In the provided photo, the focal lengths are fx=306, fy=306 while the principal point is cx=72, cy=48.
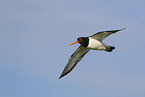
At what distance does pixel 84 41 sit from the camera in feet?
85.4

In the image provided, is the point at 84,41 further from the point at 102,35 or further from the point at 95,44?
the point at 102,35

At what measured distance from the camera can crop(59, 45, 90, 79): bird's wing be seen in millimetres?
27703

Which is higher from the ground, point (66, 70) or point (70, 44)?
point (70, 44)

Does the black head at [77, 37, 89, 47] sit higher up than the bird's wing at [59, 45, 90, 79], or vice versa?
the black head at [77, 37, 89, 47]

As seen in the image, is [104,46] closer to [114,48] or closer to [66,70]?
[114,48]

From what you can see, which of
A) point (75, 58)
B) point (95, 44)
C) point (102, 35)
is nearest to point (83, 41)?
point (95, 44)

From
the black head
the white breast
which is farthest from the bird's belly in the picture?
the black head

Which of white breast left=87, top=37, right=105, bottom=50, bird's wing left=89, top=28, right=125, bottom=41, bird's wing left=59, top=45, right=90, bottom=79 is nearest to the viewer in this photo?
bird's wing left=89, top=28, right=125, bottom=41

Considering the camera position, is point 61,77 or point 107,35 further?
point 61,77

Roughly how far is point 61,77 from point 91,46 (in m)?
4.05

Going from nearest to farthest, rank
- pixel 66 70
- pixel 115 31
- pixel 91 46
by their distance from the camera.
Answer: pixel 115 31
pixel 91 46
pixel 66 70

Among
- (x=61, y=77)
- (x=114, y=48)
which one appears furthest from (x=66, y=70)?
(x=114, y=48)

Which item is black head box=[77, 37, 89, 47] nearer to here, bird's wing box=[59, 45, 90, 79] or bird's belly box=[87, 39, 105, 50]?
bird's belly box=[87, 39, 105, 50]

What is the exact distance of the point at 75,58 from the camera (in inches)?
1102
